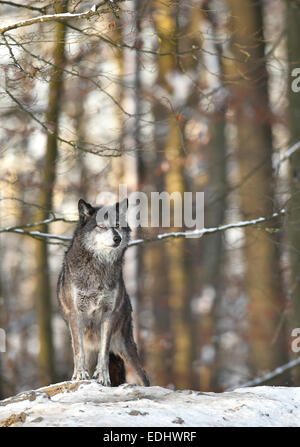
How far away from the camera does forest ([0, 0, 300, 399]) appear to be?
8227mm

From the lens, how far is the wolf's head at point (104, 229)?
7863mm

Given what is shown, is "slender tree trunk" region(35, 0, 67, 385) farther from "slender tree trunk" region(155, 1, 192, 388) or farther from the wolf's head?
"slender tree trunk" region(155, 1, 192, 388)

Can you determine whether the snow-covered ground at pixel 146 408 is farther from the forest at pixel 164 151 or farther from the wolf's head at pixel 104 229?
the forest at pixel 164 151

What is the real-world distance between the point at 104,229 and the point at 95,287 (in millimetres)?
715

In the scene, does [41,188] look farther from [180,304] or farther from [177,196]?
[180,304]

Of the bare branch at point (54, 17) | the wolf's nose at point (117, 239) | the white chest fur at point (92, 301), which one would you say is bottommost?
the white chest fur at point (92, 301)

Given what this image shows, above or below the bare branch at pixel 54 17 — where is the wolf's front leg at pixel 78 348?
below

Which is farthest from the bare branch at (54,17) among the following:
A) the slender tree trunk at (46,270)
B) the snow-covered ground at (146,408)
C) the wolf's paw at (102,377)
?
the slender tree trunk at (46,270)

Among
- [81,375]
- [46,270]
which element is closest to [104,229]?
[81,375]

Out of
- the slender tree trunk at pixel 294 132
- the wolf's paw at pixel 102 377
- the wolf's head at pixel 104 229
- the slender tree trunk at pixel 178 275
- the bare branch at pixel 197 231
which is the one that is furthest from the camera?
the slender tree trunk at pixel 178 275

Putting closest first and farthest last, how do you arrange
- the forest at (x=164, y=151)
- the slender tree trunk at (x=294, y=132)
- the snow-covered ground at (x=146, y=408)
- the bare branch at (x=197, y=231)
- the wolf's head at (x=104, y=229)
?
the snow-covered ground at (x=146, y=408)
the wolf's head at (x=104, y=229)
the forest at (x=164, y=151)
the bare branch at (x=197, y=231)
the slender tree trunk at (x=294, y=132)

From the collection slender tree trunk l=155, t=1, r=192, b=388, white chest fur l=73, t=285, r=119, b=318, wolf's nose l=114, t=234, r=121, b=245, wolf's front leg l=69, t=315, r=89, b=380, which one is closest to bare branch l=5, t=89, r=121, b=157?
wolf's nose l=114, t=234, r=121, b=245
